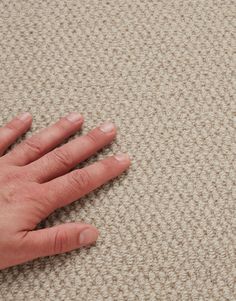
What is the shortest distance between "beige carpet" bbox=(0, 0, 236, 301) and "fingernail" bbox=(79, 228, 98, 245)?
0.7 inches

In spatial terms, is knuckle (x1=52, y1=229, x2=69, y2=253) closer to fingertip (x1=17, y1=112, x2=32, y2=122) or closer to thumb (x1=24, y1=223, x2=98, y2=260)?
thumb (x1=24, y1=223, x2=98, y2=260)

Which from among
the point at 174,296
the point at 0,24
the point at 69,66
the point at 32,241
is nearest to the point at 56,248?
the point at 32,241

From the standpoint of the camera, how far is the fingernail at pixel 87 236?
571mm

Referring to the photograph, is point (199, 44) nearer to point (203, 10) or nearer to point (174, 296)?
point (203, 10)

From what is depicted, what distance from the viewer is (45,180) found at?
609 mm

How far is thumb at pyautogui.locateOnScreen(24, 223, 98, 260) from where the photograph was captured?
55cm

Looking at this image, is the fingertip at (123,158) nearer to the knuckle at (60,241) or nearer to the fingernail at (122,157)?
the fingernail at (122,157)

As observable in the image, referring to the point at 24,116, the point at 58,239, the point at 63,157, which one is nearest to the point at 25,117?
the point at 24,116

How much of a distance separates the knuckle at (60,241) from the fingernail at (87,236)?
0.07 ft

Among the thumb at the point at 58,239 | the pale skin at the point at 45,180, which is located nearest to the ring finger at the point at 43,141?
the pale skin at the point at 45,180

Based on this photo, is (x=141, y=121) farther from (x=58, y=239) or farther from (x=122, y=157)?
(x=58, y=239)

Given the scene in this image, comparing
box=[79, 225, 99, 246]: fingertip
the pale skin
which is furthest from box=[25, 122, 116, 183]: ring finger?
box=[79, 225, 99, 246]: fingertip

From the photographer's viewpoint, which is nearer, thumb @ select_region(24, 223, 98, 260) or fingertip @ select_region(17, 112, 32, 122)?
thumb @ select_region(24, 223, 98, 260)

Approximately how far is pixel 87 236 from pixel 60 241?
4 centimetres
